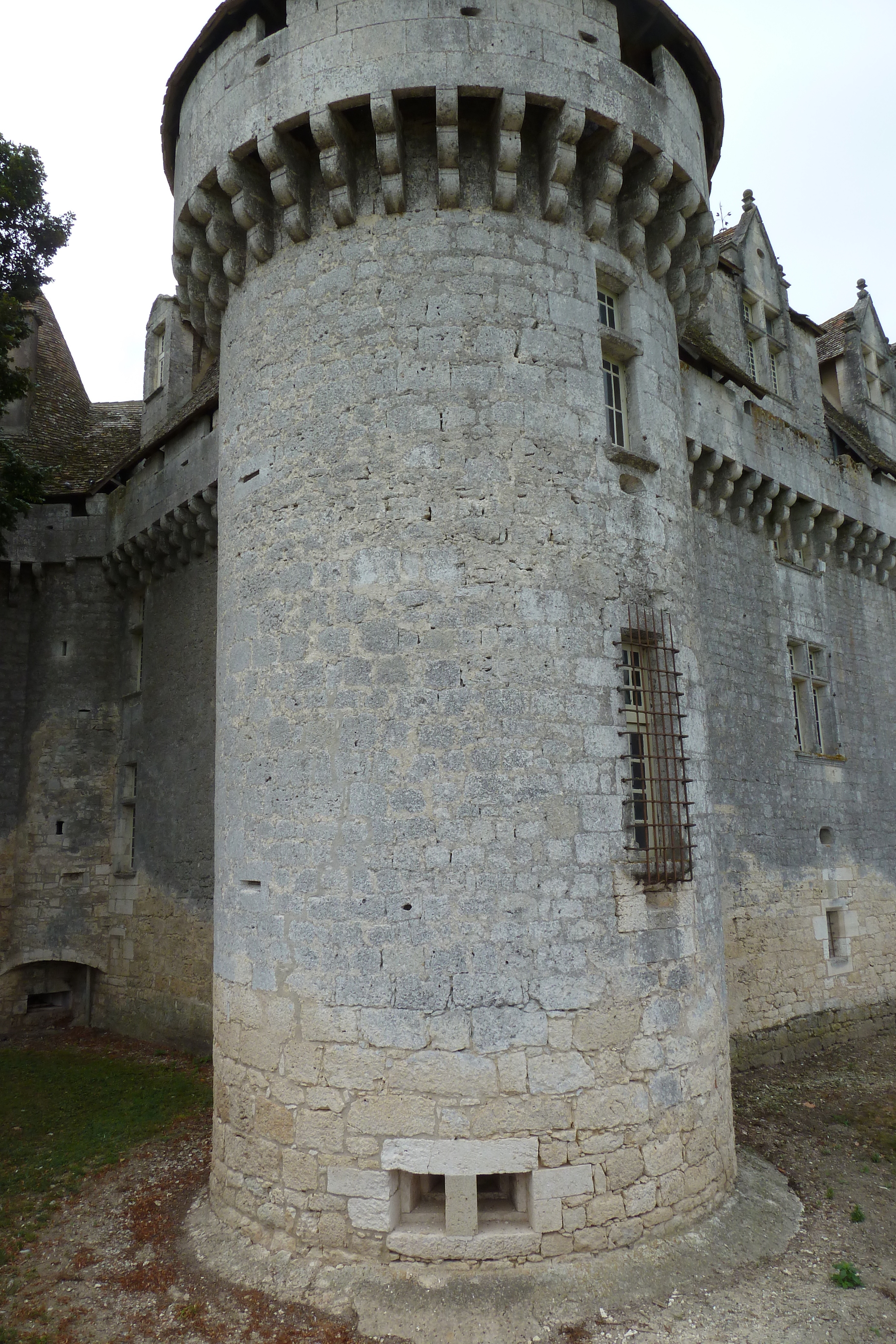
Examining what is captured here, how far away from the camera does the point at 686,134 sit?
7070 millimetres

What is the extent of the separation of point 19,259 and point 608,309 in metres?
8.01

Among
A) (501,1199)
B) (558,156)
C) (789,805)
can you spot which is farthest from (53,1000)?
(558,156)

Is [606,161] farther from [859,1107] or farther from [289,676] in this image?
[859,1107]

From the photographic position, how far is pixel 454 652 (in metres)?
5.62

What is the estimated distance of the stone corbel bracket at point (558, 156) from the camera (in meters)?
6.10

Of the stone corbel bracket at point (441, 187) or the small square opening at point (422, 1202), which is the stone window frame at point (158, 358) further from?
the small square opening at point (422, 1202)

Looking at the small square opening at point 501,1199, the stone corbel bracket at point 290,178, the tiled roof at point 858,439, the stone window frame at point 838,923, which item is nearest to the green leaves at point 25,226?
the stone corbel bracket at point 290,178

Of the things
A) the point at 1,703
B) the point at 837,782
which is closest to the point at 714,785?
the point at 837,782

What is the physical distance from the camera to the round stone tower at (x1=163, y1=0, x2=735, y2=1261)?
17.3 feet

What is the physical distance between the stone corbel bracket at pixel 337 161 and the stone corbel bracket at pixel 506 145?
101 centimetres

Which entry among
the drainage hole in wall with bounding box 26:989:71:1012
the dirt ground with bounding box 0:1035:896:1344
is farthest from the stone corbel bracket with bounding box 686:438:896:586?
the drainage hole in wall with bounding box 26:989:71:1012

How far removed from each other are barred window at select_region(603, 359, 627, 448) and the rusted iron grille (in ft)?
4.80

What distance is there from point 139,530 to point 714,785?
28.3ft

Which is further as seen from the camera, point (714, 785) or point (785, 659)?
point (785, 659)
